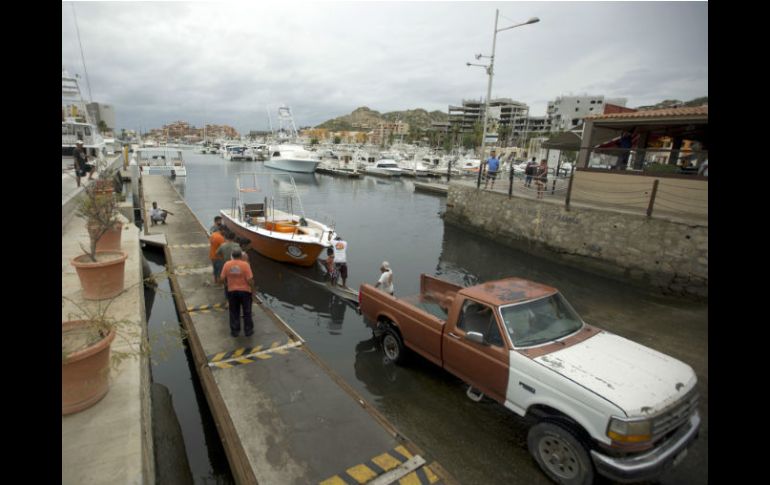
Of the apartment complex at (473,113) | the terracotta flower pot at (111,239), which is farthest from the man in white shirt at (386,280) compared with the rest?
the apartment complex at (473,113)

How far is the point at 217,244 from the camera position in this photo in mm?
9805

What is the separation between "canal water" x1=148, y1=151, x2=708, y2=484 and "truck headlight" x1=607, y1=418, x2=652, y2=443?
52.9 inches

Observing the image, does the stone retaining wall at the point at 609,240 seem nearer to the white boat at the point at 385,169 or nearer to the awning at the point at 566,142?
the awning at the point at 566,142

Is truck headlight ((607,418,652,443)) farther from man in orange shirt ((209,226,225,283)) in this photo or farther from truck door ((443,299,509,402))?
man in orange shirt ((209,226,225,283))

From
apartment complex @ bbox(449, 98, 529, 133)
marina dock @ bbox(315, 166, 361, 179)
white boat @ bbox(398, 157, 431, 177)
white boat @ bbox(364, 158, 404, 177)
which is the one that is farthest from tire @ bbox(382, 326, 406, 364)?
apartment complex @ bbox(449, 98, 529, 133)

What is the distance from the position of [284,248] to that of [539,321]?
31.9ft

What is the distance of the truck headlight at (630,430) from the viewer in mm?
3936

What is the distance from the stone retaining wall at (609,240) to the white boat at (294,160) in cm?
3876

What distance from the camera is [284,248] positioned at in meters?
13.3

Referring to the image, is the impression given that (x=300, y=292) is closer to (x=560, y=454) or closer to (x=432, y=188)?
(x=560, y=454)

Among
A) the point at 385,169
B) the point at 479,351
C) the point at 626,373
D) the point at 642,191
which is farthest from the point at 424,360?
the point at 385,169
